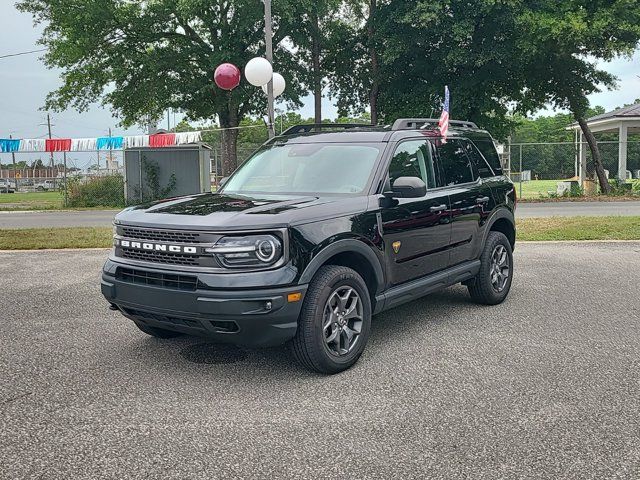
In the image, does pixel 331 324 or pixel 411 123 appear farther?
pixel 411 123

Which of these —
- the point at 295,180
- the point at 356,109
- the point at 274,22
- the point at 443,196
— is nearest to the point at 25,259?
the point at 295,180

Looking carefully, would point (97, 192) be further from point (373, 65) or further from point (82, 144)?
point (373, 65)

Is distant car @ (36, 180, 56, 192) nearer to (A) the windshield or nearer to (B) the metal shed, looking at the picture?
(B) the metal shed

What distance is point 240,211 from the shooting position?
4.28 meters

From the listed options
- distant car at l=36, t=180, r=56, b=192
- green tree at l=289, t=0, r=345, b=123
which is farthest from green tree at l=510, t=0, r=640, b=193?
distant car at l=36, t=180, r=56, b=192

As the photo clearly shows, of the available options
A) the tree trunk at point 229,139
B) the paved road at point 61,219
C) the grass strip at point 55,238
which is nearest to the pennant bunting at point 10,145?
the paved road at point 61,219

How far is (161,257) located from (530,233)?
9.39 metres

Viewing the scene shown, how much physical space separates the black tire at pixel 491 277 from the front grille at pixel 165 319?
10.8 feet

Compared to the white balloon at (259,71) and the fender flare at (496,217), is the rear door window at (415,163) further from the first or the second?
the white balloon at (259,71)

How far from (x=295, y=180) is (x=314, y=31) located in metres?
25.0

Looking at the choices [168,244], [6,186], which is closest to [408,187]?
[168,244]

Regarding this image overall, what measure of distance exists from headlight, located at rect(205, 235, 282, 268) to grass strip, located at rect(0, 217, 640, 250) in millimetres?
7475

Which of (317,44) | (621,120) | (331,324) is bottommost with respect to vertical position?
(331,324)

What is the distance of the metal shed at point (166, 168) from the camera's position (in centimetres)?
2183
